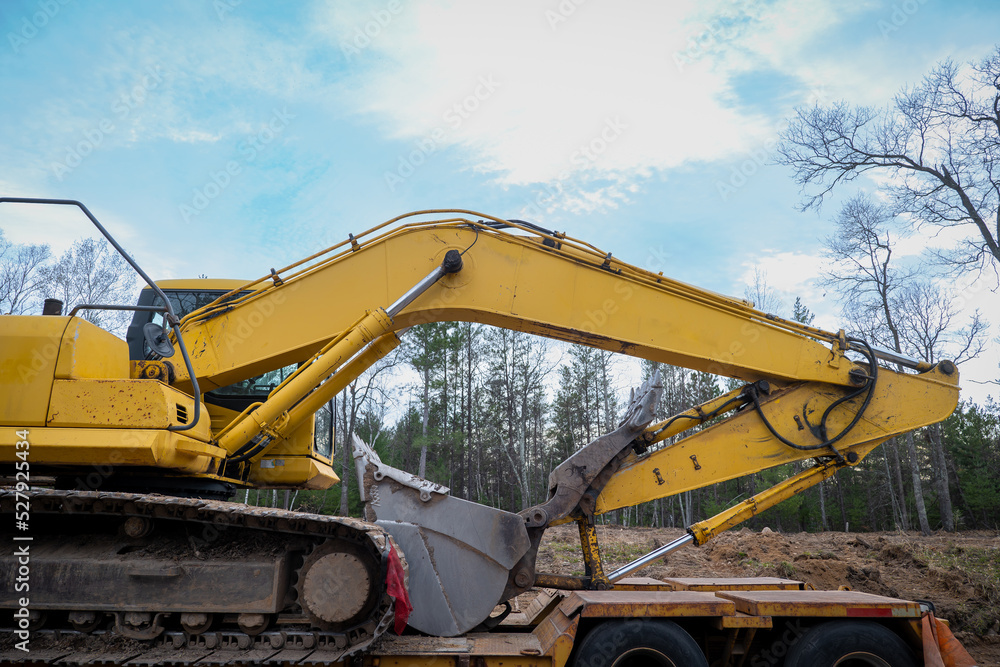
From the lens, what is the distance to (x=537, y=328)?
17.1 feet

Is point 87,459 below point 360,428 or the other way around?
below

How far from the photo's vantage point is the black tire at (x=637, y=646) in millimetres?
4137

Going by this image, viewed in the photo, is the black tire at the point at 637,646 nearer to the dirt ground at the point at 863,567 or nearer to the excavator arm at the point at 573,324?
the excavator arm at the point at 573,324

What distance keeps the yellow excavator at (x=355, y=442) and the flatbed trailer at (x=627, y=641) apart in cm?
6

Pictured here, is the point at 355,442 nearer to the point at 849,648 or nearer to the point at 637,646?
the point at 637,646

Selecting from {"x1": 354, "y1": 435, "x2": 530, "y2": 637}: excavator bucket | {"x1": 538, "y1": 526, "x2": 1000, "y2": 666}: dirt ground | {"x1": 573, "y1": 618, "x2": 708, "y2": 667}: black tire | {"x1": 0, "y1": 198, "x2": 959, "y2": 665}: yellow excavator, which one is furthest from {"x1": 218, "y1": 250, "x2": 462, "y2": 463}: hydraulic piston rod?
{"x1": 538, "y1": 526, "x2": 1000, "y2": 666}: dirt ground

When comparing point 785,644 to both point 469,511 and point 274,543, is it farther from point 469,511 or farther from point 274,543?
point 274,543

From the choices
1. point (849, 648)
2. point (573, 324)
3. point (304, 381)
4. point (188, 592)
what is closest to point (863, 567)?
point (849, 648)

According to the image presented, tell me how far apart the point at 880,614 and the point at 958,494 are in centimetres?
3598

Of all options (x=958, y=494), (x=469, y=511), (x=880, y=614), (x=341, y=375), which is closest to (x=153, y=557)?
(x=341, y=375)

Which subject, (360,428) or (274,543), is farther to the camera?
(360,428)

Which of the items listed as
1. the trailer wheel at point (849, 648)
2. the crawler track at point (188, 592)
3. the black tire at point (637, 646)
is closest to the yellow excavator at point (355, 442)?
the crawler track at point (188, 592)

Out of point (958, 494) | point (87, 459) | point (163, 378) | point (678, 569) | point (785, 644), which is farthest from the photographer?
point (958, 494)

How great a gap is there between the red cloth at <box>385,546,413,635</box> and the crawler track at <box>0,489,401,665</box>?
65 mm
